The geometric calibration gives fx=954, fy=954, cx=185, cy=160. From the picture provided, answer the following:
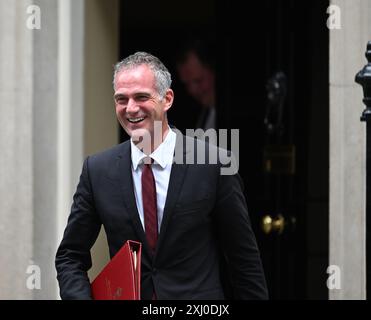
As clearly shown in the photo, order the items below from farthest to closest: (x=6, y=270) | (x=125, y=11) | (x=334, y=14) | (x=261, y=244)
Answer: (x=125, y=11) < (x=261, y=244) < (x=6, y=270) < (x=334, y=14)

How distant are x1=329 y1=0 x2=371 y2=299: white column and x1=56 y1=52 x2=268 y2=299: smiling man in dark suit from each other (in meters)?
1.74

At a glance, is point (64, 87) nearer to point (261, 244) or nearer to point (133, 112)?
point (261, 244)

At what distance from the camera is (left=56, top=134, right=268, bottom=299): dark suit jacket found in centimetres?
401

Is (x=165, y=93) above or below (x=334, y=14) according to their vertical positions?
below

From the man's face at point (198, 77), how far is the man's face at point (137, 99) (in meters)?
3.96

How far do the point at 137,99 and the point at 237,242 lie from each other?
0.75 metres

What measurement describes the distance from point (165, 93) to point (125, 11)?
7635mm

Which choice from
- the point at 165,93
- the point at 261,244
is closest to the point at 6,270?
the point at 261,244

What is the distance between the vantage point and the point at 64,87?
6434 mm
